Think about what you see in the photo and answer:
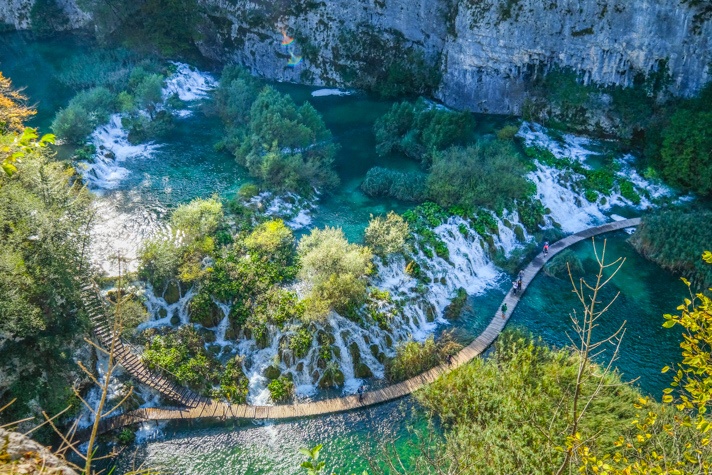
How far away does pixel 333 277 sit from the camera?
63.6ft

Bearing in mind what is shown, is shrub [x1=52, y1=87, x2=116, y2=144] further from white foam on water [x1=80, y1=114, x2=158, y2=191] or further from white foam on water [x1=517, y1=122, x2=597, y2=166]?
white foam on water [x1=517, y1=122, x2=597, y2=166]

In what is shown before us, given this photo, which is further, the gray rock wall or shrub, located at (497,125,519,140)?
shrub, located at (497,125,519,140)

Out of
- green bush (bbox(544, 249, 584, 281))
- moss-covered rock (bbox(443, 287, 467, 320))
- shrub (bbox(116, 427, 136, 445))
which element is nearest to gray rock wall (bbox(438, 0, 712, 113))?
green bush (bbox(544, 249, 584, 281))

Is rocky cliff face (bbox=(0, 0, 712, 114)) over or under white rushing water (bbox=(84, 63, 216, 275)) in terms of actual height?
over

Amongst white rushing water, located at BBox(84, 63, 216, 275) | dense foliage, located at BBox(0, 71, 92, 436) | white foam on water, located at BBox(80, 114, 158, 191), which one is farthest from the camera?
white foam on water, located at BBox(80, 114, 158, 191)

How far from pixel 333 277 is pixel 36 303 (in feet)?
30.7

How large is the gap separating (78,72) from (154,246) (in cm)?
2312

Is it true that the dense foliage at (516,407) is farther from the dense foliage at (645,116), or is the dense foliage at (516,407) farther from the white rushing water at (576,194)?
the dense foliage at (645,116)

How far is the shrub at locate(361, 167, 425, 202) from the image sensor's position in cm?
2698

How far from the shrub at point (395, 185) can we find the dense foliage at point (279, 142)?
189 centimetres

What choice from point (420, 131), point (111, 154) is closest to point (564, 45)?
point (420, 131)

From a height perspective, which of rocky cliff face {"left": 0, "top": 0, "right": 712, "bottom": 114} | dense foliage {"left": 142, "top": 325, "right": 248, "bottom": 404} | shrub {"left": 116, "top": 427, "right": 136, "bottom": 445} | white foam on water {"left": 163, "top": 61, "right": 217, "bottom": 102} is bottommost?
shrub {"left": 116, "top": 427, "right": 136, "bottom": 445}

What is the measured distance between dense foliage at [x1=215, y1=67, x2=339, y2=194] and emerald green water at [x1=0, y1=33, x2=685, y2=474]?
100cm

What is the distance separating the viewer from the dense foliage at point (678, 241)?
917 inches
